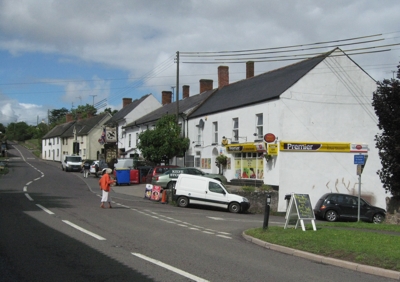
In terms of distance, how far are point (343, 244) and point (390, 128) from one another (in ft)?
44.7

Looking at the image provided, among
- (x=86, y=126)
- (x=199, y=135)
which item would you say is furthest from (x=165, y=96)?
(x=199, y=135)

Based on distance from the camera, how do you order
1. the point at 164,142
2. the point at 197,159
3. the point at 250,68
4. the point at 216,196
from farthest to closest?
the point at 250,68 → the point at 197,159 → the point at 164,142 → the point at 216,196

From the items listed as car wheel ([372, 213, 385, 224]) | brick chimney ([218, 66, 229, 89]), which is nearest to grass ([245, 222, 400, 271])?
car wheel ([372, 213, 385, 224])

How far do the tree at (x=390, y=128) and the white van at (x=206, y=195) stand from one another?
289 inches

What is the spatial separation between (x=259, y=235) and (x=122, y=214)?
7.03m

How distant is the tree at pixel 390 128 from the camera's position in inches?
869

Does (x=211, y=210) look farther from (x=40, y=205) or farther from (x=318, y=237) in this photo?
(x=318, y=237)

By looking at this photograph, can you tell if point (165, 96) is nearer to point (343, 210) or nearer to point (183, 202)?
point (183, 202)

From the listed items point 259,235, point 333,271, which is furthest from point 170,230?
point 333,271

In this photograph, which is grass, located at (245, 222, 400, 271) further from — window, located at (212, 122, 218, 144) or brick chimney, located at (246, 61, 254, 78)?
brick chimney, located at (246, 61, 254, 78)

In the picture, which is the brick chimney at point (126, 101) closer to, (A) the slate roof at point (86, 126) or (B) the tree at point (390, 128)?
(A) the slate roof at point (86, 126)

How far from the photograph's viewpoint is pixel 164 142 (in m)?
38.8

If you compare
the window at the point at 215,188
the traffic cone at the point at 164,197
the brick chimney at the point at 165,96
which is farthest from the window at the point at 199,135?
the brick chimney at the point at 165,96

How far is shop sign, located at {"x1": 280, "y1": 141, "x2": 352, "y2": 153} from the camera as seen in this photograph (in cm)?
2847
